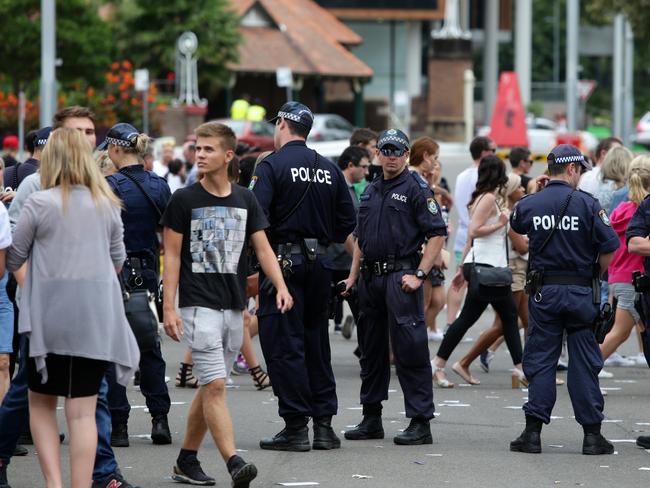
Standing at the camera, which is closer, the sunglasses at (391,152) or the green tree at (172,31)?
the sunglasses at (391,152)

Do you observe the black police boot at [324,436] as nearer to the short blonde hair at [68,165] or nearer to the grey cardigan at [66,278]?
the grey cardigan at [66,278]

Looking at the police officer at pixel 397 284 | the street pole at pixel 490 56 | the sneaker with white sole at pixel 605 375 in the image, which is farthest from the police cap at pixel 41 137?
the street pole at pixel 490 56

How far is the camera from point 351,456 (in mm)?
9000

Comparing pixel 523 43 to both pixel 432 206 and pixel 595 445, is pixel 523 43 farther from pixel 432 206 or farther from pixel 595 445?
pixel 595 445

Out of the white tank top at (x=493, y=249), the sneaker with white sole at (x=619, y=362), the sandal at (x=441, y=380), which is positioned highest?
the white tank top at (x=493, y=249)

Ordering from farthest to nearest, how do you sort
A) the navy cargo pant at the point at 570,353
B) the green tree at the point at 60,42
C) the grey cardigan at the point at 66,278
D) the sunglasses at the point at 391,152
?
the green tree at the point at 60,42
the sunglasses at the point at 391,152
the navy cargo pant at the point at 570,353
the grey cardigan at the point at 66,278

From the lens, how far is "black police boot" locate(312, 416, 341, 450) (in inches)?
362

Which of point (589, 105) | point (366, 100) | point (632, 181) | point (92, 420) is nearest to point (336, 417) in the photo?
point (632, 181)

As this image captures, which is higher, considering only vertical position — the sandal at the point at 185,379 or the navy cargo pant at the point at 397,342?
the navy cargo pant at the point at 397,342

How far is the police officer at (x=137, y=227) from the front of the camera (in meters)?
8.97

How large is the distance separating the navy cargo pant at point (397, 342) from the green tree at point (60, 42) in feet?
117

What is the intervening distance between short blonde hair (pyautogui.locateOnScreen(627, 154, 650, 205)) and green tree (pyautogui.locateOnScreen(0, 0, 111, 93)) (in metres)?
35.1

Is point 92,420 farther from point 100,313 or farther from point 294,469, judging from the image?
point 294,469

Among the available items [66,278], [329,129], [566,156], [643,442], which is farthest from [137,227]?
[329,129]
